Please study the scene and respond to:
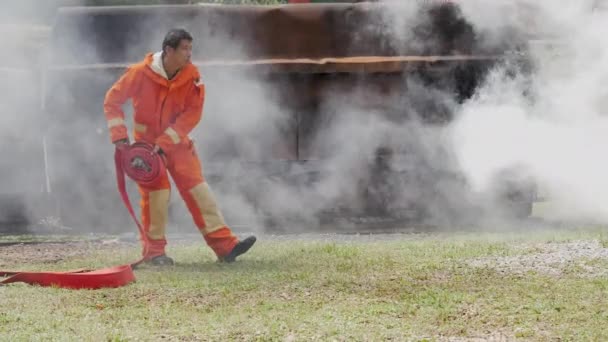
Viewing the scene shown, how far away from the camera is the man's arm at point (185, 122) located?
7574mm

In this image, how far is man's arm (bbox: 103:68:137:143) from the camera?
7.56 m

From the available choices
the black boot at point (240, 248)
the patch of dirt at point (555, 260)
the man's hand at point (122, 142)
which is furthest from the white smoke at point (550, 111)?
the man's hand at point (122, 142)

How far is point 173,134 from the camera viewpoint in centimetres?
757

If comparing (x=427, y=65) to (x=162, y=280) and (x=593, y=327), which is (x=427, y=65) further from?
(x=593, y=327)

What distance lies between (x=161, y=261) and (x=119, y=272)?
1.05 metres

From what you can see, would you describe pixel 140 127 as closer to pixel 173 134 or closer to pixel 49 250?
pixel 173 134

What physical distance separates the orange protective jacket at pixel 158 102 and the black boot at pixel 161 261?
2.77 feet

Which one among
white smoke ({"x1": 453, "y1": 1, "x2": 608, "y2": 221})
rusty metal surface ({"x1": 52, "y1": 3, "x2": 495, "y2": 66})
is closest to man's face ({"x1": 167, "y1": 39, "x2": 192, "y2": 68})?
rusty metal surface ({"x1": 52, "y1": 3, "x2": 495, "y2": 66})

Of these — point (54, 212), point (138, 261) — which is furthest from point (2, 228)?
point (138, 261)

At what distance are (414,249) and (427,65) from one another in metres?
3.70

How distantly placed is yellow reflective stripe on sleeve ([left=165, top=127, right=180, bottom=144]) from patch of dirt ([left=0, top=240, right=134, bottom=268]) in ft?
5.51

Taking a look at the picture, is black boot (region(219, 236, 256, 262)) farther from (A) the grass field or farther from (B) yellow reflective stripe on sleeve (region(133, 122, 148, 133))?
(B) yellow reflective stripe on sleeve (region(133, 122, 148, 133))

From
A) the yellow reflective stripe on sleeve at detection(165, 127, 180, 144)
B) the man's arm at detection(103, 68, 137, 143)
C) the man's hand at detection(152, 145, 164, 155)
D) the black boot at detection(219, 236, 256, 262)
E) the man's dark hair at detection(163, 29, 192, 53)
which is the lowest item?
the black boot at detection(219, 236, 256, 262)

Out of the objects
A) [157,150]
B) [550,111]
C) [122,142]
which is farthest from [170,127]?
[550,111]
